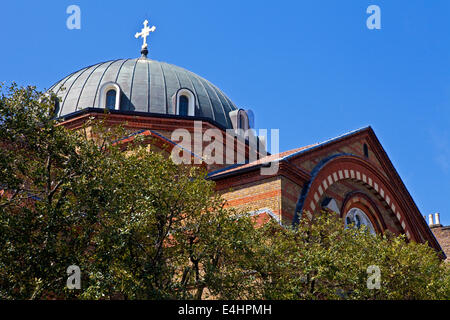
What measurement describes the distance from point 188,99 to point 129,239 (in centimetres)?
1619

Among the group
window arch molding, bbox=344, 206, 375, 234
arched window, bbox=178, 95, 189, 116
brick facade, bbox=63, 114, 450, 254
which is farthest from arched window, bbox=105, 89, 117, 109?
window arch molding, bbox=344, 206, 375, 234

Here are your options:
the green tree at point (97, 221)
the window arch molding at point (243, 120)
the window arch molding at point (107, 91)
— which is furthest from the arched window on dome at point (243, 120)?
the green tree at point (97, 221)

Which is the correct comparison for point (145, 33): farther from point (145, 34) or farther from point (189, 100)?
point (189, 100)

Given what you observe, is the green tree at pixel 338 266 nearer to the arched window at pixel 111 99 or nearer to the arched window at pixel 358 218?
the arched window at pixel 358 218

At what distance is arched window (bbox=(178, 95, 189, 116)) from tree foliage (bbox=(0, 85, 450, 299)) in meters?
13.0

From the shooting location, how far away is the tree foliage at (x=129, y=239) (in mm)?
11414

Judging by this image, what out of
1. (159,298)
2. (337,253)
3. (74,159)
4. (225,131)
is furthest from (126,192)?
(225,131)

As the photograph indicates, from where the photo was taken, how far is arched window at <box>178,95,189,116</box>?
2708 centimetres

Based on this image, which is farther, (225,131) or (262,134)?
(262,134)

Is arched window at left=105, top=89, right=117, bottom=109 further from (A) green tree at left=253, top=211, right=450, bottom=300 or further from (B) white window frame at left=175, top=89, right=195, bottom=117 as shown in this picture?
(A) green tree at left=253, top=211, right=450, bottom=300

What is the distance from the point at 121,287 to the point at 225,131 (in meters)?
15.9

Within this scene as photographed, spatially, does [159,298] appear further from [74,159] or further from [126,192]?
[74,159]

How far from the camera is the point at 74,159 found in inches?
488
